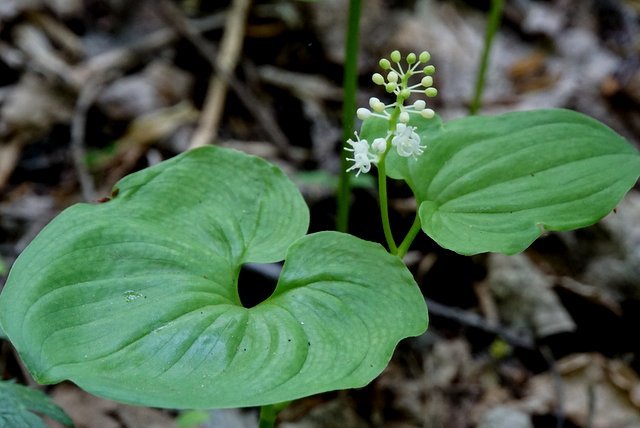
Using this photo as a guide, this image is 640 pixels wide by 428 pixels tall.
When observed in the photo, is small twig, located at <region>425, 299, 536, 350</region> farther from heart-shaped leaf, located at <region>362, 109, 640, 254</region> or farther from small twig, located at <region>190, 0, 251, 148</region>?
small twig, located at <region>190, 0, 251, 148</region>

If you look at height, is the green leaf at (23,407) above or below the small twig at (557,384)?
above

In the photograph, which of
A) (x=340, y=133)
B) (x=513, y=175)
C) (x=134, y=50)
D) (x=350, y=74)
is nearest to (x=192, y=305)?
(x=513, y=175)

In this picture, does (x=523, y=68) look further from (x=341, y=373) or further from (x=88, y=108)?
(x=341, y=373)

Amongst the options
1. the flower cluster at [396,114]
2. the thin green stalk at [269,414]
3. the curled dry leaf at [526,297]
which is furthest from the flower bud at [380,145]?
the curled dry leaf at [526,297]

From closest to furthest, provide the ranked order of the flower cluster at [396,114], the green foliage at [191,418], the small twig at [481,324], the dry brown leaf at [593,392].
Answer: the flower cluster at [396,114] < the green foliage at [191,418] < the dry brown leaf at [593,392] < the small twig at [481,324]

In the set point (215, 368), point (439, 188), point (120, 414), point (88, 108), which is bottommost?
point (120, 414)

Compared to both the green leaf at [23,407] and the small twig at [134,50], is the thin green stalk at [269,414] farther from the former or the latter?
the small twig at [134,50]

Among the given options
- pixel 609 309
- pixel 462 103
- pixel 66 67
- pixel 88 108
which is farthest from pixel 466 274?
pixel 66 67
